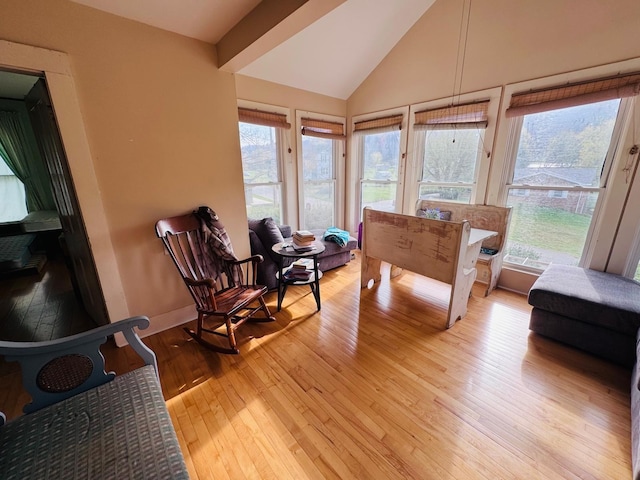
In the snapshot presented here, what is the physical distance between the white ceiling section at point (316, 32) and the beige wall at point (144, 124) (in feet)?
0.44

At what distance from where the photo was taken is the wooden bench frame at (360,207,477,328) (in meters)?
2.08

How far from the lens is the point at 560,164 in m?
2.57

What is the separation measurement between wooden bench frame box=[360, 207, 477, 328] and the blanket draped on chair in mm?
1384

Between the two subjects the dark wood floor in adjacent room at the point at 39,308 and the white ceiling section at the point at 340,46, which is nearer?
the dark wood floor in adjacent room at the point at 39,308

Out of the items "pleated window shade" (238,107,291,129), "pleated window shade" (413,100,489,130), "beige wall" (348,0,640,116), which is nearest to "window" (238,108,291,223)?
"pleated window shade" (238,107,291,129)

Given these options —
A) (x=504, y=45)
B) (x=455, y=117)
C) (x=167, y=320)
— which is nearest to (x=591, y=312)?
(x=455, y=117)

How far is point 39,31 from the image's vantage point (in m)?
1.52

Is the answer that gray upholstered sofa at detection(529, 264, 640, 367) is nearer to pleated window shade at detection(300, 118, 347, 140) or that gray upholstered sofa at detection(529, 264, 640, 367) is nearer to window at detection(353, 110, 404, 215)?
window at detection(353, 110, 404, 215)

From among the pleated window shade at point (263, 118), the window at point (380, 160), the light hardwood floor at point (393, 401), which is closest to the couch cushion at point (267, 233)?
the light hardwood floor at point (393, 401)

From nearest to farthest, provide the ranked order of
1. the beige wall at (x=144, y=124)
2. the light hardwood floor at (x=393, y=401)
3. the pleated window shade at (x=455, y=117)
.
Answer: the light hardwood floor at (x=393, y=401) → the beige wall at (x=144, y=124) → the pleated window shade at (x=455, y=117)

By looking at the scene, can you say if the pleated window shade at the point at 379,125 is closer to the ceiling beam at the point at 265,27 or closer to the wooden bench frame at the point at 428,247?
the wooden bench frame at the point at 428,247

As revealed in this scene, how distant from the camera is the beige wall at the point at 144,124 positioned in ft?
5.34

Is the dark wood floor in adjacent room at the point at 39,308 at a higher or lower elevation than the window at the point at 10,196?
lower

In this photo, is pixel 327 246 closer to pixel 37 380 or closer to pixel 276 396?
pixel 276 396
